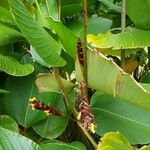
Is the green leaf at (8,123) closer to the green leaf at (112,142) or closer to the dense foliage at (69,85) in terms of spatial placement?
the dense foliage at (69,85)

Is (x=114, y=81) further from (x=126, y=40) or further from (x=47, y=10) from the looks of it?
(x=47, y=10)

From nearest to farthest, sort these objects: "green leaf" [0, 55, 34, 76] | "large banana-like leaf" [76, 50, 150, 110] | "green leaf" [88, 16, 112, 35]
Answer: "large banana-like leaf" [76, 50, 150, 110], "green leaf" [0, 55, 34, 76], "green leaf" [88, 16, 112, 35]

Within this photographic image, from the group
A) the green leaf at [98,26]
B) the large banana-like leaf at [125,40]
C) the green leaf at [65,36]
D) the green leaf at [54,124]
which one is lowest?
the green leaf at [54,124]

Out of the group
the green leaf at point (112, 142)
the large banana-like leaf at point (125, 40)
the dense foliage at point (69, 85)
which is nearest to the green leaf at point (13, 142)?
the dense foliage at point (69, 85)

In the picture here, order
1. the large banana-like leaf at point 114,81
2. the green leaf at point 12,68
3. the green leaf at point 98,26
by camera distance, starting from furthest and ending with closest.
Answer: the green leaf at point 98,26, the green leaf at point 12,68, the large banana-like leaf at point 114,81

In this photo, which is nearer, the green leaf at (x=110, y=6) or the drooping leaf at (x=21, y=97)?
the drooping leaf at (x=21, y=97)

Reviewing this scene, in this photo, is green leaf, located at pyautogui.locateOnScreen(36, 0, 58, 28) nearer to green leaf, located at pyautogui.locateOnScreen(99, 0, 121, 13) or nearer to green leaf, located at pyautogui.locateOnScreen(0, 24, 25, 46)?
green leaf, located at pyautogui.locateOnScreen(0, 24, 25, 46)

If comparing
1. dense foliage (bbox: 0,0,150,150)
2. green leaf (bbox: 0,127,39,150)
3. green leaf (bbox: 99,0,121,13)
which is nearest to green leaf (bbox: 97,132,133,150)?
dense foliage (bbox: 0,0,150,150)
